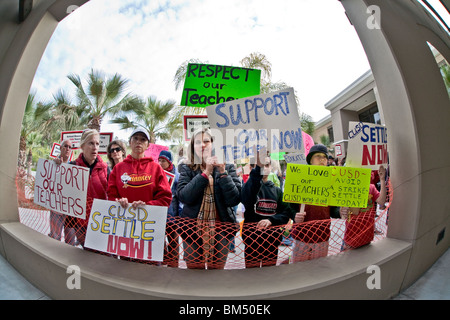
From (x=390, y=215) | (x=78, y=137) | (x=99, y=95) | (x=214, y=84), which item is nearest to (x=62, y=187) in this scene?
(x=214, y=84)

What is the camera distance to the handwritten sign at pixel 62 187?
7.78 feet

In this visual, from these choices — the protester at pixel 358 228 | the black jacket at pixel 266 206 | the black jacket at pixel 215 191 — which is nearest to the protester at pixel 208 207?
the black jacket at pixel 215 191

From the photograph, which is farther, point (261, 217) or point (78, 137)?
point (78, 137)

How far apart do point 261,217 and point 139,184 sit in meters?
1.33

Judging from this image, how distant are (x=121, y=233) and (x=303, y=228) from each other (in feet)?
5.93

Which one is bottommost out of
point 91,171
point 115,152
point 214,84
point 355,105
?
point 91,171

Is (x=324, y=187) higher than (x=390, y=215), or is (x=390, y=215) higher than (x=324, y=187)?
(x=324, y=187)

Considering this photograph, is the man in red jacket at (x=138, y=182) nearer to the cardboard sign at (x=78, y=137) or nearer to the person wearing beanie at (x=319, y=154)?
the person wearing beanie at (x=319, y=154)

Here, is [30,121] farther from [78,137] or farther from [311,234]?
[311,234]

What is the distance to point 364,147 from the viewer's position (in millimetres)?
2393

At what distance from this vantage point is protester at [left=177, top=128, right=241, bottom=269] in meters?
2.18

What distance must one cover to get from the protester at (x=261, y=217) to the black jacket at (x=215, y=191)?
14cm

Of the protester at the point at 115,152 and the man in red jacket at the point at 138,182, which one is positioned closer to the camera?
the man in red jacket at the point at 138,182

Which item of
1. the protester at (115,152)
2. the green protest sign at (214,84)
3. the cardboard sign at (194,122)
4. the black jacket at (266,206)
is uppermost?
the green protest sign at (214,84)
